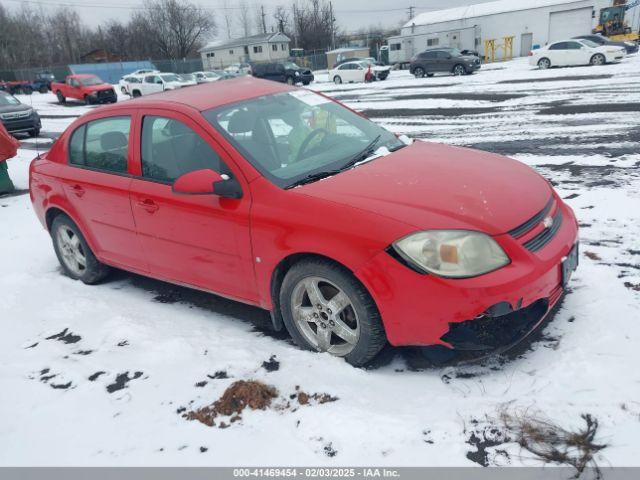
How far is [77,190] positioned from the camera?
4629 millimetres

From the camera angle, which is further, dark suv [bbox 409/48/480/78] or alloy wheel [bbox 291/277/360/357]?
dark suv [bbox 409/48/480/78]

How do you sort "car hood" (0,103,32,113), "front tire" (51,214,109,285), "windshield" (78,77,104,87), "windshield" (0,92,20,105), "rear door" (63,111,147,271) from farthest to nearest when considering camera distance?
"windshield" (78,77,104,87) < "windshield" (0,92,20,105) < "car hood" (0,103,32,113) < "front tire" (51,214,109,285) < "rear door" (63,111,147,271)

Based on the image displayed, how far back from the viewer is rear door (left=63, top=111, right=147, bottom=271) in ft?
13.9

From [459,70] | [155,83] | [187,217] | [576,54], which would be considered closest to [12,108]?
[187,217]

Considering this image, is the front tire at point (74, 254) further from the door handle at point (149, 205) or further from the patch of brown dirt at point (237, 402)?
the patch of brown dirt at point (237, 402)

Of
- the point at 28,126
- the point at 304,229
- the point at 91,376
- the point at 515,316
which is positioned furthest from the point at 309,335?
the point at 28,126

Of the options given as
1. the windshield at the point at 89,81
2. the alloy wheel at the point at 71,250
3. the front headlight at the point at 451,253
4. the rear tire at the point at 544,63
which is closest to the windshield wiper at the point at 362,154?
the front headlight at the point at 451,253

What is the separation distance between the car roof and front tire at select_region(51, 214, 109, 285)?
1.19 metres

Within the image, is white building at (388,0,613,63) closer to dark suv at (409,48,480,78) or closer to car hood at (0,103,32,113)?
dark suv at (409,48,480,78)

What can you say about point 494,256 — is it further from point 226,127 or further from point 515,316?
point 226,127

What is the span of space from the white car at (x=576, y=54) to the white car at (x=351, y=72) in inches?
424

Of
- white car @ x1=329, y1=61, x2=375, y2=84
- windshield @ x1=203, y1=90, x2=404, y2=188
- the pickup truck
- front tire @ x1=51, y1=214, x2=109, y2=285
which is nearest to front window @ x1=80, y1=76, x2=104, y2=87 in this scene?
the pickup truck

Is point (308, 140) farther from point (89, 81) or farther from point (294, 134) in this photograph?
point (89, 81)

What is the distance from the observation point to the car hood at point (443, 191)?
9.63 feet
